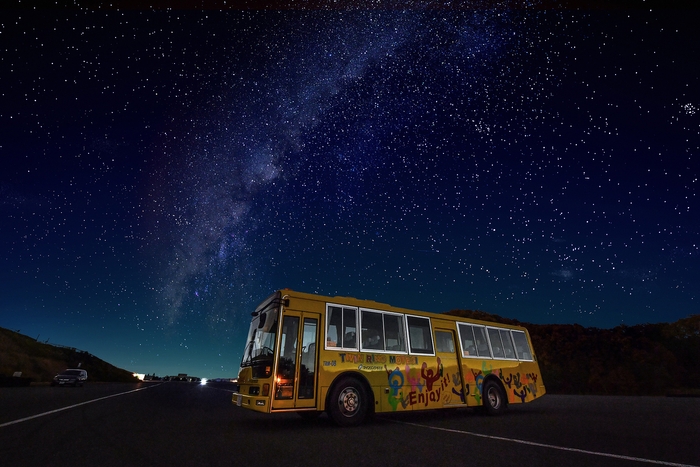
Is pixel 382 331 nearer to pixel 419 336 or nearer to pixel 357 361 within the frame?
pixel 357 361

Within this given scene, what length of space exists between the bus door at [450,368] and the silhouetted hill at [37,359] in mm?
44340

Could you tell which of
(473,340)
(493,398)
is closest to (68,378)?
(473,340)

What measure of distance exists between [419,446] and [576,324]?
166 feet

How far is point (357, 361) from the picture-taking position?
30.3 feet

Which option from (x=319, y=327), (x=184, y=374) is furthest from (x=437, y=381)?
(x=184, y=374)

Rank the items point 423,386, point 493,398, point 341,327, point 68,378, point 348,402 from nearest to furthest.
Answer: point 348,402
point 341,327
point 423,386
point 493,398
point 68,378

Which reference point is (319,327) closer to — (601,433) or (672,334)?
(601,433)

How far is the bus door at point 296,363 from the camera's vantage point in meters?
8.23

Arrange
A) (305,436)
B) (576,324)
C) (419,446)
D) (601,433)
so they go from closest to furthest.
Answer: (419,446)
(305,436)
(601,433)
(576,324)

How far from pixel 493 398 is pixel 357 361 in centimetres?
551

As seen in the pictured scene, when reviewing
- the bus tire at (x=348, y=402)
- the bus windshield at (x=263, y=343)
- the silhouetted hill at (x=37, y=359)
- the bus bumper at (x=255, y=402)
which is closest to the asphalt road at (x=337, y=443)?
the bus tire at (x=348, y=402)

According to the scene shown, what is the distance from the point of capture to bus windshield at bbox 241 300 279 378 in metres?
8.55

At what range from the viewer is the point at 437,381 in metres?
10.6

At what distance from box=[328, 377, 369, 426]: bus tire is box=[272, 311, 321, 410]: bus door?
0.51m
